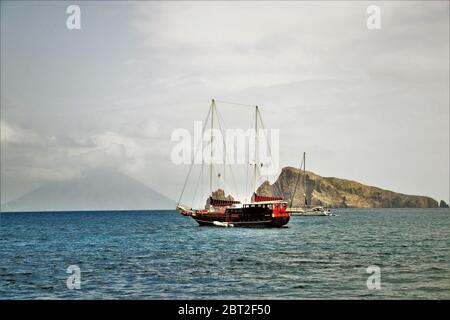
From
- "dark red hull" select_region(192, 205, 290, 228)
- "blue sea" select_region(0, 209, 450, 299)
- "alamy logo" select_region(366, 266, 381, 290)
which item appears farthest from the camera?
"dark red hull" select_region(192, 205, 290, 228)

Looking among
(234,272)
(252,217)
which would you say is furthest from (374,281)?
(252,217)

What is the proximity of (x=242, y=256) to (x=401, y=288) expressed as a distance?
1700 centimetres

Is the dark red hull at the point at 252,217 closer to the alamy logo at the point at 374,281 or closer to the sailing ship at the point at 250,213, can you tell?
the sailing ship at the point at 250,213

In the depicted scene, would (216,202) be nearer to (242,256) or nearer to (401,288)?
(242,256)

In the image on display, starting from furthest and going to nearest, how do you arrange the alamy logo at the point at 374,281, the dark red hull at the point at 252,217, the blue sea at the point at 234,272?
the dark red hull at the point at 252,217 < the alamy logo at the point at 374,281 < the blue sea at the point at 234,272

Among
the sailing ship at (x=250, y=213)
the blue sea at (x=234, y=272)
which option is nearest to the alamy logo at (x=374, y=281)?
the blue sea at (x=234, y=272)

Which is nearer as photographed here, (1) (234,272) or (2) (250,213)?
(1) (234,272)

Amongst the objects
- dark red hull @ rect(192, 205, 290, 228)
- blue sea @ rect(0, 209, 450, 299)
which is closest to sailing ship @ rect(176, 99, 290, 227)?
dark red hull @ rect(192, 205, 290, 228)

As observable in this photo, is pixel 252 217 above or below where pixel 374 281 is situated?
above

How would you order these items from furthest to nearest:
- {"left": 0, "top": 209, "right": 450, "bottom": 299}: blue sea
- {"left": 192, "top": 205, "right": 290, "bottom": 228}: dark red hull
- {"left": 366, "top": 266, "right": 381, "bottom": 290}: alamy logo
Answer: {"left": 192, "top": 205, "right": 290, "bottom": 228}: dark red hull < {"left": 366, "top": 266, "right": 381, "bottom": 290}: alamy logo < {"left": 0, "top": 209, "right": 450, "bottom": 299}: blue sea

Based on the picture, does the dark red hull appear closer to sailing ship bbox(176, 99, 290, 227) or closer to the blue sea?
sailing ship bbox(176, 99, 290, 227)

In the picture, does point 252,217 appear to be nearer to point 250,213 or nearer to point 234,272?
point 250,213

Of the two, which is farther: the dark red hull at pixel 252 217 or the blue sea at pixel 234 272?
the dark red hull at pixel 252 217
